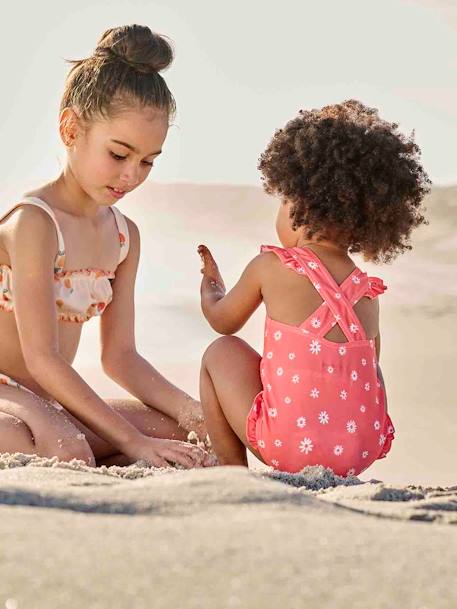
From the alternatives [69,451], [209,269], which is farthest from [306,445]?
[209,269]

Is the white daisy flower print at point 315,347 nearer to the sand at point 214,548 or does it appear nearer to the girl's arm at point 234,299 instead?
Answer: the girl's arm at point 234,299

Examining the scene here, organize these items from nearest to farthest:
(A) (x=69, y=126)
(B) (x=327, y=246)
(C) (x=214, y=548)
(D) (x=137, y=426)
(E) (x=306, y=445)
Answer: (C) (x=214, y=548) < (E) (x=306, y=445) < (B) (x=327, y=246) < (A) (x=69, y=126) < (D) (x=137, y=426)

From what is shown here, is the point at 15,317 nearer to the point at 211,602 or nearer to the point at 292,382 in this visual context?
the point at 292,382

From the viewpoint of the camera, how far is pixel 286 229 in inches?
115

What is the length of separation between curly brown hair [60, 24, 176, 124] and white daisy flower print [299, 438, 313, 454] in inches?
41.5

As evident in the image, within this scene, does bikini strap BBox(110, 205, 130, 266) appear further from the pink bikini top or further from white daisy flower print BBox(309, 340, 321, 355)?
white daisy flower print BBox(309, 340, 321, 355)

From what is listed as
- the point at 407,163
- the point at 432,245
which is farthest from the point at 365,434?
the point at 432,245

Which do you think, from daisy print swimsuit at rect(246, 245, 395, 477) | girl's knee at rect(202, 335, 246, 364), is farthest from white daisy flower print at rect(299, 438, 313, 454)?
girl's knee at rect(202, 335, 246, 364)

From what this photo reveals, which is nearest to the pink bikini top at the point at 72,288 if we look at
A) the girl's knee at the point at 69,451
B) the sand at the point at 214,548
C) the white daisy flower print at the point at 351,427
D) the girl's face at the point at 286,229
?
the girl's knee at the point at 69,451

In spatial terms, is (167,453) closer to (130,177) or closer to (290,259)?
(290,259)

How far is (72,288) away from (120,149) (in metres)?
0.43

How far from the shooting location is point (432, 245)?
562 centimetres

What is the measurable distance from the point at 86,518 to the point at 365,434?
1313 millimetres

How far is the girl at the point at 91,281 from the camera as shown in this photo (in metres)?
2.84
